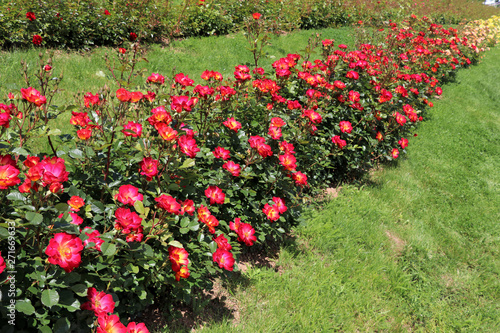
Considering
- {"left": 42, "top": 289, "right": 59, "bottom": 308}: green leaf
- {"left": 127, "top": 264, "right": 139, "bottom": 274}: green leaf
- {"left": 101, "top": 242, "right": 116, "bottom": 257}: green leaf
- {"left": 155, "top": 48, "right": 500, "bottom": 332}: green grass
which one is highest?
{"left": 101, "top": 242, "right": 116, "bottom": 257}: green leaf

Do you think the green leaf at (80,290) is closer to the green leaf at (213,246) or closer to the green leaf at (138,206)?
the green leaf at (138,206)

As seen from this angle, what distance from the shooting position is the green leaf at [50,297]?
1.13 meters

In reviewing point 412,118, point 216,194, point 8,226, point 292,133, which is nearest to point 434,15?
point 412,118

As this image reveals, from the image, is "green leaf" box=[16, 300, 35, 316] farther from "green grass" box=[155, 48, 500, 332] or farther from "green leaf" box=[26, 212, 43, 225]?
"green grass" box=[155, 48, 500, 332]

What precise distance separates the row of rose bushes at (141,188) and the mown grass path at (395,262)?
0.35 metres

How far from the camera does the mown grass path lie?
227cm

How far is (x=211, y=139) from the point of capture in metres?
2.40

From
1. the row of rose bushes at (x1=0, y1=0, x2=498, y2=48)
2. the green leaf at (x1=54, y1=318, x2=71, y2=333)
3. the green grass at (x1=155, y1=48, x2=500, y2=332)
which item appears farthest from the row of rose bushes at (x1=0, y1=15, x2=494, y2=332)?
the row of rose bushes at (x1=0, y1=0, x2=498, y2=48)

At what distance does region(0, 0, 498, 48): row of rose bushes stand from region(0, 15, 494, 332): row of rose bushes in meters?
2.44

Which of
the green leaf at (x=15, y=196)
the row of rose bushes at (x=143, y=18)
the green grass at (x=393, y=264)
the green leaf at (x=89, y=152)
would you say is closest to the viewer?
the green leaf at (x=15, y=196)

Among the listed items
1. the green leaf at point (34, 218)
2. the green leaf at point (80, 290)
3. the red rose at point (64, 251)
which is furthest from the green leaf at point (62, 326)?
the green leaf at point (34, 218)

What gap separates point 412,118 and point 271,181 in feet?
7.05

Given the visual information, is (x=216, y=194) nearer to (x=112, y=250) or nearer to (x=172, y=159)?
(x=172, y=159)

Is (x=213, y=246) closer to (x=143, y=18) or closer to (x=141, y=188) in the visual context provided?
(x=141, y=188)
